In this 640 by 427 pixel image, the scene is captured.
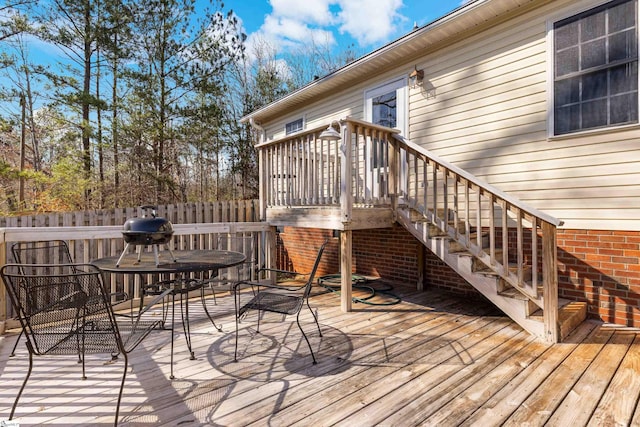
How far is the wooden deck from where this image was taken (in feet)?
6.69

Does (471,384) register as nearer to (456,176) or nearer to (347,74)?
(456,176)

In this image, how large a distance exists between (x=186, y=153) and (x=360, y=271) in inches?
313

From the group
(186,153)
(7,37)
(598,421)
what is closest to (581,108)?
(598,421)

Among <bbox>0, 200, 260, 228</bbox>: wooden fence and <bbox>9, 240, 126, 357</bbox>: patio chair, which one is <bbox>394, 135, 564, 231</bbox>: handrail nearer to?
<bbox>0, 200, 260, 228</bbox>: wooden fence

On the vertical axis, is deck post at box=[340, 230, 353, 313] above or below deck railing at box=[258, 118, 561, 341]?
below

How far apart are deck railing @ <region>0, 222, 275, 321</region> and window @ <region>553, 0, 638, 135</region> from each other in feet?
13.5

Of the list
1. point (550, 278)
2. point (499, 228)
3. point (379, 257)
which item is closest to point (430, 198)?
point (499, 228)

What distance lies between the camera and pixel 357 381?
96.9 inches

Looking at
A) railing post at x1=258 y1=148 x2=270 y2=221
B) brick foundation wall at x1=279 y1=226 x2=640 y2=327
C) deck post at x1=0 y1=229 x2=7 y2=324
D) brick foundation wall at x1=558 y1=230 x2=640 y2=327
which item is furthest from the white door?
deck post at x1=0 y1=229 x2=7 y2=324

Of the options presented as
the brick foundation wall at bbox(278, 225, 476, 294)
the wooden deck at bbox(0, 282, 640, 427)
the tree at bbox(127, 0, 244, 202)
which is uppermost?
the tree at bbox(127, 0, 244, 202)

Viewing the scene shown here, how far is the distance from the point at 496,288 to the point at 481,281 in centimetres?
17

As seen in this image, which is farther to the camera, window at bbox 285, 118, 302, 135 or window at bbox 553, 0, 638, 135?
window at bbox 285, 118, 302, 135

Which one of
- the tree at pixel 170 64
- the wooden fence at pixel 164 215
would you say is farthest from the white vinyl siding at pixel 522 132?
the tree at pixel 170 64

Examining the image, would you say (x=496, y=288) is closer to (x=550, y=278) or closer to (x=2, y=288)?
(x=550, y=278)
